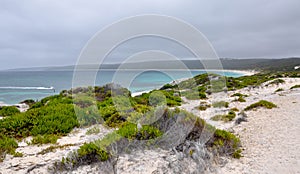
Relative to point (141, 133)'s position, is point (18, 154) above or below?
below

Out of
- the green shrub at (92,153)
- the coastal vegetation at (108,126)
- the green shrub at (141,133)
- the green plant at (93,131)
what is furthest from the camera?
the green plant at (93,131)

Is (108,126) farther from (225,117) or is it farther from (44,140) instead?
(225,117)

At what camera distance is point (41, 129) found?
805cm

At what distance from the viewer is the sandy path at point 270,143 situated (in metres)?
6.00

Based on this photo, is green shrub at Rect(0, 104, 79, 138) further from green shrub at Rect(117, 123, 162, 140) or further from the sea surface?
the sea surface

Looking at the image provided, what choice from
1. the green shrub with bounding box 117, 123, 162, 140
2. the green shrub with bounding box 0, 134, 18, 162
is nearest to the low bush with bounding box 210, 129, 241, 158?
the green shrub with bounding box 117, 123, 162, 140

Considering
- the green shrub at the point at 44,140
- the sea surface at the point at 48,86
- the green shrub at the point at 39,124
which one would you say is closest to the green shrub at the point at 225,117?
the sea surface at the point at 48,86

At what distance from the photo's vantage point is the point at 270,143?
25.1 ft

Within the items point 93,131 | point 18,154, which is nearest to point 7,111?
point 93,131

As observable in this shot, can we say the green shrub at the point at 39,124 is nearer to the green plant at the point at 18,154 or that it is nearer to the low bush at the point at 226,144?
the green plant at the point at 18,154

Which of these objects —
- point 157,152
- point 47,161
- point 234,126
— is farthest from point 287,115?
point 47,161

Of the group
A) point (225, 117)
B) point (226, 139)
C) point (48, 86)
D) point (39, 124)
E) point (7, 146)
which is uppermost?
point (39, 124)

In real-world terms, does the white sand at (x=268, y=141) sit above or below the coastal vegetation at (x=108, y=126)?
below

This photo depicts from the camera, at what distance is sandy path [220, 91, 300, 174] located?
19.7 feet
